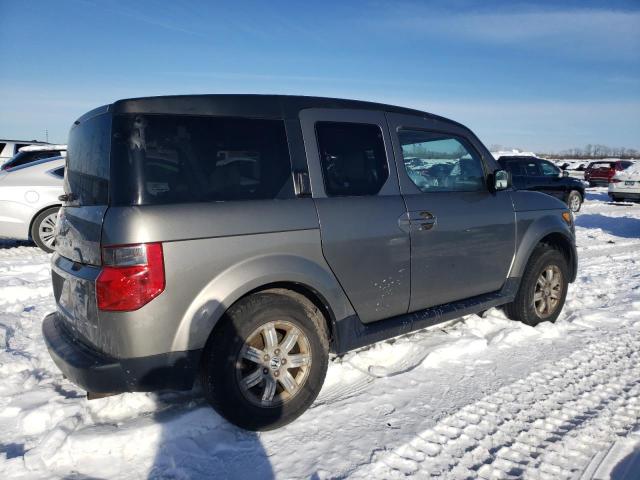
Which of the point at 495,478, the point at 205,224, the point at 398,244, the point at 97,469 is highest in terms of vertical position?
the point at 205,224

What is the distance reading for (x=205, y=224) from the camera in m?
2.57

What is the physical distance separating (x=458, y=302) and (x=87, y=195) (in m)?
2.87

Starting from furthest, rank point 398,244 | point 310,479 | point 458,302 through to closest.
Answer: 1. point 458,302
2. point 398,244
3. point 310,479

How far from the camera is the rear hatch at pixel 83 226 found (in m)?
2.53

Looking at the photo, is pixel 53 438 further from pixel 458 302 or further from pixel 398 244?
pixel 458 302

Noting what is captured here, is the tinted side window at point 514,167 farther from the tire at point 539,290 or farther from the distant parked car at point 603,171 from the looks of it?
the distant parked car at point 603,171

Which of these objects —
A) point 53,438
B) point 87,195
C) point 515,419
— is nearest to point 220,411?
point 53,438

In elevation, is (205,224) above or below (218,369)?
above

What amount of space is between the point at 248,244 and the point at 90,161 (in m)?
1.05

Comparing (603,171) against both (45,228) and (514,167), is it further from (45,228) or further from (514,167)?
(45,228)

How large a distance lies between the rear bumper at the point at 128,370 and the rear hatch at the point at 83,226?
0.11 metres

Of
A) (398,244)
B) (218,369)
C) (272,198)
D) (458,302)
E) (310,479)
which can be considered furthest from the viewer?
(458,302)

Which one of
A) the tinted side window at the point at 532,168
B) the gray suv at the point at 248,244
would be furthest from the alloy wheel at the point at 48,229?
the tinted side window at the point at 532,168

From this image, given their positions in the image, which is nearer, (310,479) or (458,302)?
(310,479)
